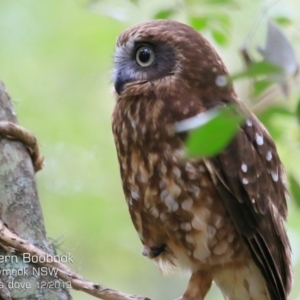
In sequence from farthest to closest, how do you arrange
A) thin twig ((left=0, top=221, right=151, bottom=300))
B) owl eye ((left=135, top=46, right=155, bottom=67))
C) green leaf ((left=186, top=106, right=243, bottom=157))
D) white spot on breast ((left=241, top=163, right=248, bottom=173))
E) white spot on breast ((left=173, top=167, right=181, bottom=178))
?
owl eye ((left=135, top=46, right=155, bottom=67)), white spot on breast ((left=241, top=163, right=248, bottom=173)), white spot on breast ((left=173, top=167, right=181, bottom=178)), thin twig ((left=0, top=221, right=151, bottom=300)), green leaf ((left=186, top=106, right=243, bottom=157))

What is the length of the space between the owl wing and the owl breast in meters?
0.04

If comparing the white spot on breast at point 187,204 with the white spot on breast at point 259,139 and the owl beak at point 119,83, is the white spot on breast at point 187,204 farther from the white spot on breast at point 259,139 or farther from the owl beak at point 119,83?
the owl beak at point 119,83

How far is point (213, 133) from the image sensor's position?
795 millimetres

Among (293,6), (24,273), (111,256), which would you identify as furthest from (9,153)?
(111,256)

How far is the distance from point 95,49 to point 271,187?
212 centimetres

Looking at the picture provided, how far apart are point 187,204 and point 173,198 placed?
0.05 meters

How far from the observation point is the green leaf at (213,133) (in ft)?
2.60

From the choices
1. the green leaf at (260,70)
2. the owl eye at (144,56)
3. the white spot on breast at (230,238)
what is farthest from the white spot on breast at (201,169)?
the green leaf at (260,70)

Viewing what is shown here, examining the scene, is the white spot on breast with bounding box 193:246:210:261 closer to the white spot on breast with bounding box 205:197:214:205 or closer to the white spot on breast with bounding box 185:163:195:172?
the white spot on breast with bounding box 205:197:214:205

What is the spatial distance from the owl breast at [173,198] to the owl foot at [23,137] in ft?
1.13

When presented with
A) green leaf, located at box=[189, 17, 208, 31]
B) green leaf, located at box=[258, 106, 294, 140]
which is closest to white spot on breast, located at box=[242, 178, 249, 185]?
green leaf, located at box=[189, 17, 208, 31]

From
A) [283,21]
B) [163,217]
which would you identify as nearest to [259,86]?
[283,21]

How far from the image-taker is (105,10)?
78.9 inches

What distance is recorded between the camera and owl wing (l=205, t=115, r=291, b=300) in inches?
80.3
